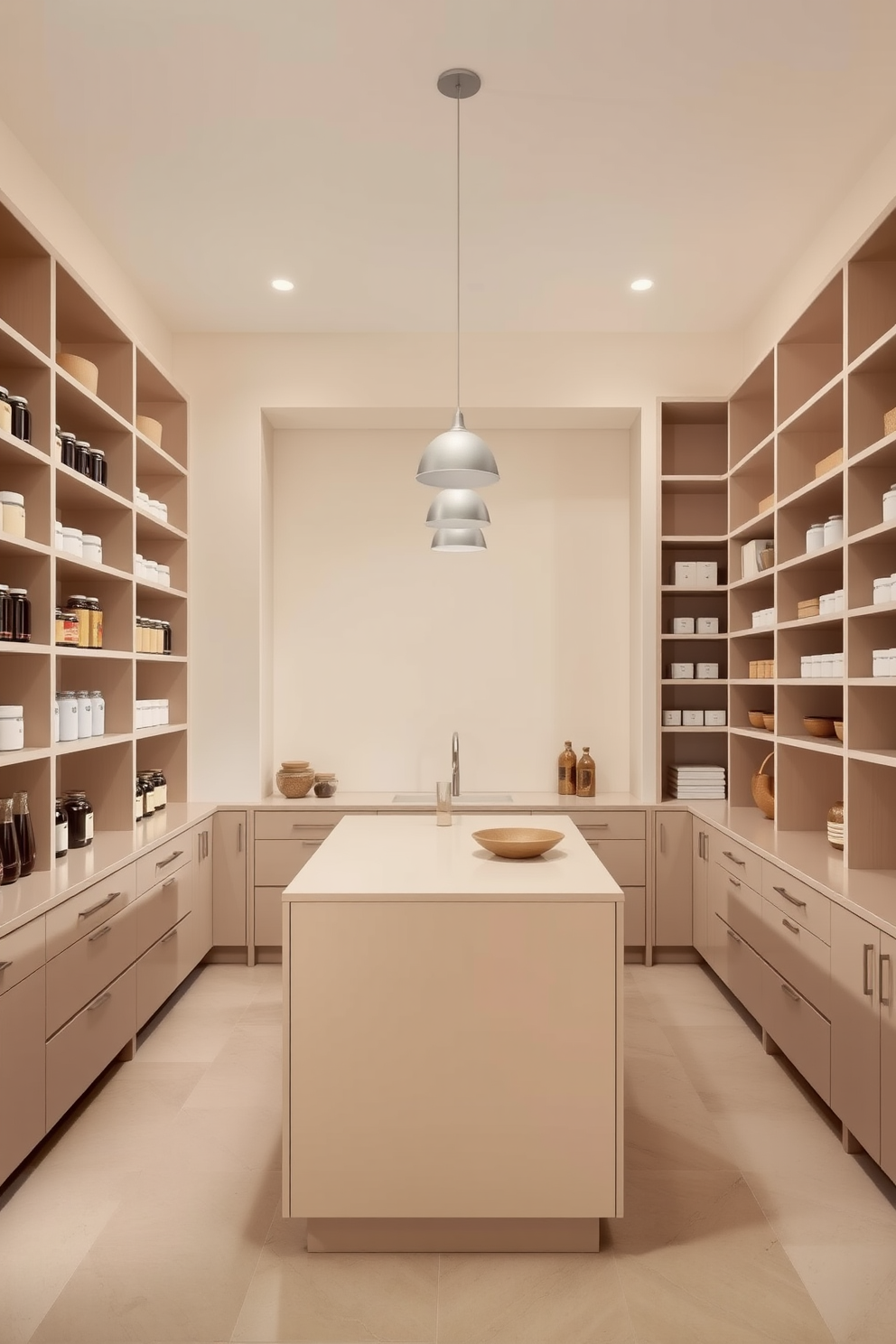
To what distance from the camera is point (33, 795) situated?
2809mm

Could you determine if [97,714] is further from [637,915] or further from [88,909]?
[637,915]

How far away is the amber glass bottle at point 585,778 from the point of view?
4629 millimetres

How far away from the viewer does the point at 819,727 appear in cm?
346

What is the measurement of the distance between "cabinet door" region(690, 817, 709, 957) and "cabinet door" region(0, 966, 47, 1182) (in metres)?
2.84

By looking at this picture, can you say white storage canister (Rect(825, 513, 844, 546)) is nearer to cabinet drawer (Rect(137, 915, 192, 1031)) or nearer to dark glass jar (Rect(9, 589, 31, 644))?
dark glass jar (Rect(9, 589, 31, 644))

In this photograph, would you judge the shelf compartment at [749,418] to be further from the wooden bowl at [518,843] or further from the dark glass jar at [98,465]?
the dark glass jar at [98,465]

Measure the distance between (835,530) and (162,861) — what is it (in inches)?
112

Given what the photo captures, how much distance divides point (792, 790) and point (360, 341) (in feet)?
9.91

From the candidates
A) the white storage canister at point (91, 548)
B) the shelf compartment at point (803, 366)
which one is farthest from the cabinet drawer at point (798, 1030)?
the white storage canister at point (91, 548)

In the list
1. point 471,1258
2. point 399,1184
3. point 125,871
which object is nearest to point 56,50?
point 125,871

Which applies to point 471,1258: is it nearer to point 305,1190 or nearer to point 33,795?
point 305,1190

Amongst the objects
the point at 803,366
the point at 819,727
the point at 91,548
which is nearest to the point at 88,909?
the point at 91,548

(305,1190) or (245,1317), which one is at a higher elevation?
(305,1190)

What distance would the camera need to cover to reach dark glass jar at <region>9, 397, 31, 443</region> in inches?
105
